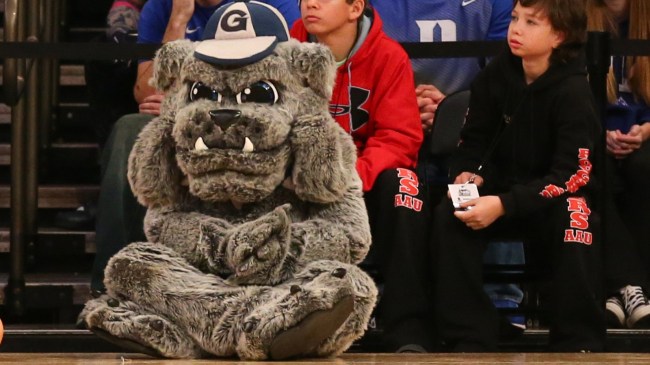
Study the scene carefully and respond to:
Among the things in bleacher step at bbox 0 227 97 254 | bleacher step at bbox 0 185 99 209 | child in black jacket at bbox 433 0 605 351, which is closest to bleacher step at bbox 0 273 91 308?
bleacher step at bbox 0 227 97 254

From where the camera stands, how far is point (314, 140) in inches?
155

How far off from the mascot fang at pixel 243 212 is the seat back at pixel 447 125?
908 millimetres

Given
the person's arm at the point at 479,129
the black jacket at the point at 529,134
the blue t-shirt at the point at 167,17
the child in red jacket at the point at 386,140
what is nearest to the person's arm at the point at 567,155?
the black jacket at the point at 529,134

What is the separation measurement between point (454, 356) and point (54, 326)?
181 centimetres

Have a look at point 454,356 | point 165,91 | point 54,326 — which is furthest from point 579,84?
point 54,326

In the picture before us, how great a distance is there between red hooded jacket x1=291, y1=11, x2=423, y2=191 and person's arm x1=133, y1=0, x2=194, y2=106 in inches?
30.4

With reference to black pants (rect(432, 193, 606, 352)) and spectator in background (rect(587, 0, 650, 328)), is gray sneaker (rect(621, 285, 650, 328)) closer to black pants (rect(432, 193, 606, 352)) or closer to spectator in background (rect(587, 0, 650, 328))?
spectator in background (rect(587, 0, 650, 328))

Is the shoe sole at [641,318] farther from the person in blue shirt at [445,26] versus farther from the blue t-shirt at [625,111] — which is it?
the person in blue shirt at [445,26]

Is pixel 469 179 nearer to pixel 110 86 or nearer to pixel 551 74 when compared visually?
pixel 551 74

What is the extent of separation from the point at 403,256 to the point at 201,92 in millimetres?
907

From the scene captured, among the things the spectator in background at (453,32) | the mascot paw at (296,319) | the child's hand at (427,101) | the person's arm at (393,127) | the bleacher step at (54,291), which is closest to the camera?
the mascot paw at (296,319)

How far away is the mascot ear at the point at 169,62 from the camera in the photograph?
160 inches

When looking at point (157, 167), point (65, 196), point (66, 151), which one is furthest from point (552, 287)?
point (66, 151)

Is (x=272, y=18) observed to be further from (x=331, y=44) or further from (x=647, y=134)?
(x=647, y=134)
